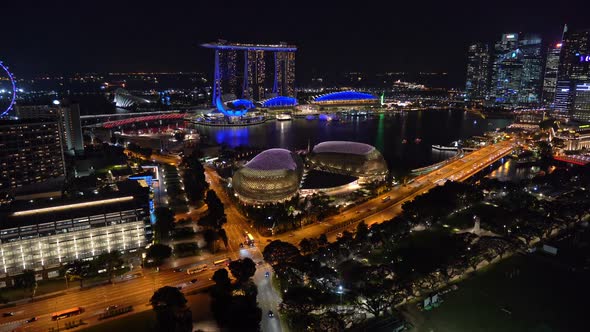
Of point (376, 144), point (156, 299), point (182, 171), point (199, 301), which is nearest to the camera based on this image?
point (156, 299)

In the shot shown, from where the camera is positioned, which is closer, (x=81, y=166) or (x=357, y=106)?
(x=81, y=166)

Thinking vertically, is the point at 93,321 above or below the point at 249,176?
below

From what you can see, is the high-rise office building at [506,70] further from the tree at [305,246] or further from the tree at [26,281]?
the tree at [26,281]

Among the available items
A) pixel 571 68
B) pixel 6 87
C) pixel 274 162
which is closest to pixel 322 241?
pixel 274 162

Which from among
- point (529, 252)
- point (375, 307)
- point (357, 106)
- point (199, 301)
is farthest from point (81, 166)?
point (357, 106)

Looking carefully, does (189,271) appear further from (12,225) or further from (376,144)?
(376,144)

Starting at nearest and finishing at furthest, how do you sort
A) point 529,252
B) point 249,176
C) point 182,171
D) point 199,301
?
point 199,301, point 529,252, point 249,176, point 182,171

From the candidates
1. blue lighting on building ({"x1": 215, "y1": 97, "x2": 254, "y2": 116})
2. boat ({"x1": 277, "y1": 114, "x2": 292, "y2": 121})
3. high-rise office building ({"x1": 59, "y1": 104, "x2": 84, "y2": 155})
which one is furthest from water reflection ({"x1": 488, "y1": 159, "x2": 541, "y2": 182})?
blue lighting on building ({"x1": 215, "y1": 97, "x2": 254, "y2": 116})

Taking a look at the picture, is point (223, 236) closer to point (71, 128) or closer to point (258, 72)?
point (71, 128)

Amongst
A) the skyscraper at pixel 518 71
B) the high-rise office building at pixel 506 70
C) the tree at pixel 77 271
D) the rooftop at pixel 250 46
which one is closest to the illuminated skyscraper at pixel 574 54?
the skyscraper at pixel 518 71
